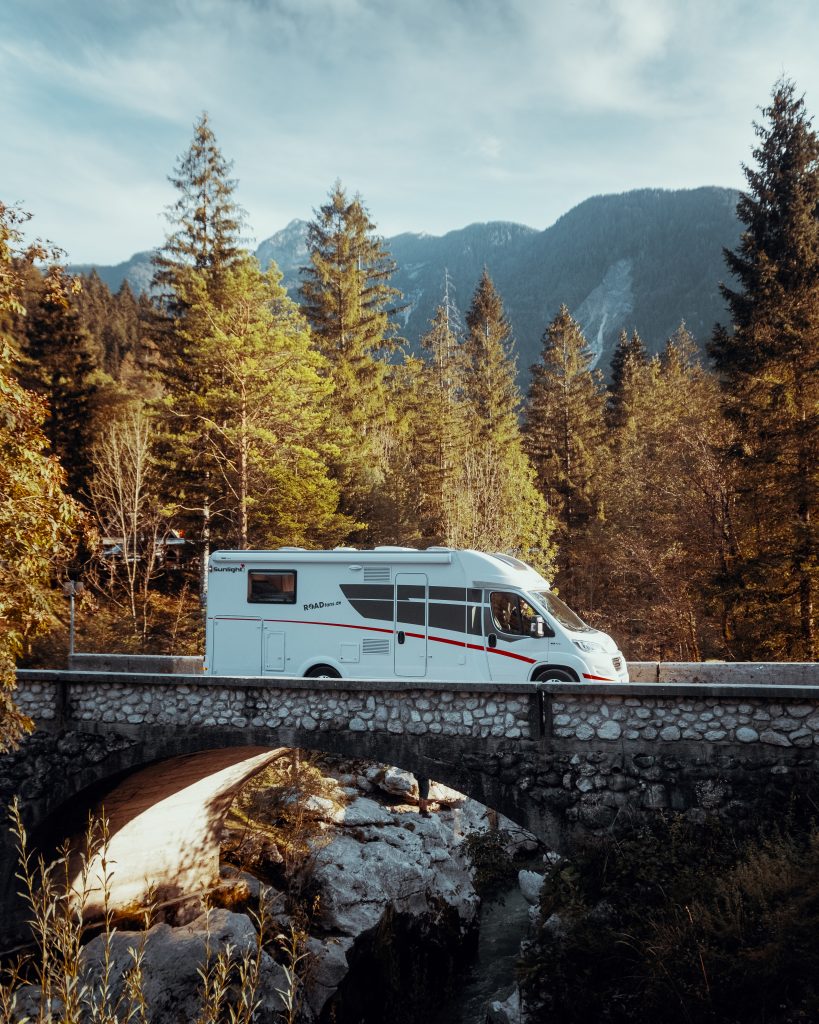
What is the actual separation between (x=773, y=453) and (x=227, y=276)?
17.2 meters

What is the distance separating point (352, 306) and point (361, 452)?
901 centimetres

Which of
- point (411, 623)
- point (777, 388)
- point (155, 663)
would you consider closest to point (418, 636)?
point (411, 623)

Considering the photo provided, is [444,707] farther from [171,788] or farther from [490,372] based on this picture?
[490,372]

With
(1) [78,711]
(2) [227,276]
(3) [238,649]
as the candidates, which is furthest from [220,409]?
(1) [78,711]

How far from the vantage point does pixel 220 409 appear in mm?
23984

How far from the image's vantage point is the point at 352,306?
Answer: 3462cm

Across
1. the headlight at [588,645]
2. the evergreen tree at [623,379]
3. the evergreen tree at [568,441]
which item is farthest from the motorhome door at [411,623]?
the evergreen tree at [623,379]

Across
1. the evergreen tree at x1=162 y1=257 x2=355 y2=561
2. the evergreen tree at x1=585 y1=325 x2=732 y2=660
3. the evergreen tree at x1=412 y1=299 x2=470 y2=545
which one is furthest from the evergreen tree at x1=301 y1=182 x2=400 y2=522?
the evergreen tree at x1=585 y1=325 x2=732 y2=660

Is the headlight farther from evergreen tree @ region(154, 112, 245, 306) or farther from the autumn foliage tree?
evergreen tree @ region(154, 112, 245, 306)

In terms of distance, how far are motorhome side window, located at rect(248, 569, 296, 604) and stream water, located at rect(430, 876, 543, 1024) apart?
8150 millimetres

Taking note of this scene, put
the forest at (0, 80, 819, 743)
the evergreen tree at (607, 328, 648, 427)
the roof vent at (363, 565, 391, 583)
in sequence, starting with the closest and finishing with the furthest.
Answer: the roof vent at (363, 565, 391, 583)
the forest at (0, 80, 819, 743)
the evergreen tree at (607, 328, 648, 427)

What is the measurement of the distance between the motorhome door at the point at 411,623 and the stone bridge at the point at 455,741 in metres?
2.37

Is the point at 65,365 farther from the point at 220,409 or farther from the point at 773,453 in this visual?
the point at 773,453

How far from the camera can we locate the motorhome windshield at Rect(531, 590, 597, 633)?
41.9ft
